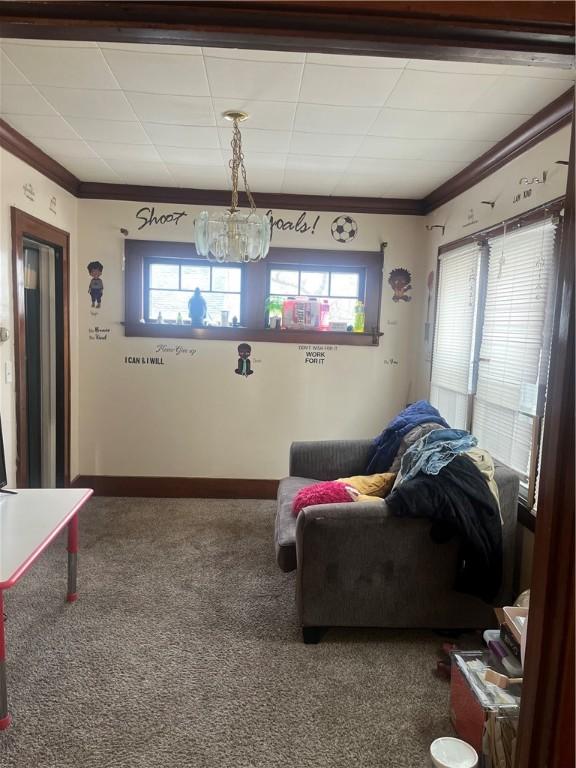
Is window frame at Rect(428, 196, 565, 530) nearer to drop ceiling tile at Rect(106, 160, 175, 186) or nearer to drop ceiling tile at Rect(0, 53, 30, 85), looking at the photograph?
drop ceiling tile at Rect(106, 160, 175, 186)

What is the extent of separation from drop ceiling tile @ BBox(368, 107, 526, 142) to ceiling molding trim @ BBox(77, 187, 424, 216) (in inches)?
50.9

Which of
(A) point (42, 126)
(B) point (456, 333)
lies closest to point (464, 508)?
(B) point (456, 333)

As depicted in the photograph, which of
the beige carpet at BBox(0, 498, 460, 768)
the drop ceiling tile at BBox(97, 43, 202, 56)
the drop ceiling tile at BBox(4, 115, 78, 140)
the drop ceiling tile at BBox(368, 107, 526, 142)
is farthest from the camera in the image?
the drop ceiling tile at BBox(4, 115, 78, 140)

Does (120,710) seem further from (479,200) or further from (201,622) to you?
(479,200)

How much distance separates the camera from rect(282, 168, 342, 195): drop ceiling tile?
11.0 ft

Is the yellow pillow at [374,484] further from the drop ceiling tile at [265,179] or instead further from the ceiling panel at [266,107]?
the drop ceiling tile at [265,179]

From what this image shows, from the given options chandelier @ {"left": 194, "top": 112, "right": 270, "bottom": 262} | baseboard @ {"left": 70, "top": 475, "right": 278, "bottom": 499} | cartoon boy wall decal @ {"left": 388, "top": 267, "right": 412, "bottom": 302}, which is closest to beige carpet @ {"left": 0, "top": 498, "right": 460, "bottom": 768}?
baseboard @ {"left": 70, "top": 475, "right": 278, "bottom": 499}

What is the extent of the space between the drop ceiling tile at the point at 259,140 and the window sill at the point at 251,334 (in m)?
1.42

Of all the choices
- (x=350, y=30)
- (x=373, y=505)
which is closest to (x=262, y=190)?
(x=373, y=505)

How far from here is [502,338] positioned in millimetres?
2686

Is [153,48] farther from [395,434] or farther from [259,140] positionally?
[395,434]

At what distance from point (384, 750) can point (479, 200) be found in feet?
9.34

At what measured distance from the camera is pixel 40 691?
1957mm

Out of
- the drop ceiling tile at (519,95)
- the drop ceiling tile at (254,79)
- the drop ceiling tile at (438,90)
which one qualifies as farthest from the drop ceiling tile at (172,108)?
the drop ceiling tile at (519,95)
